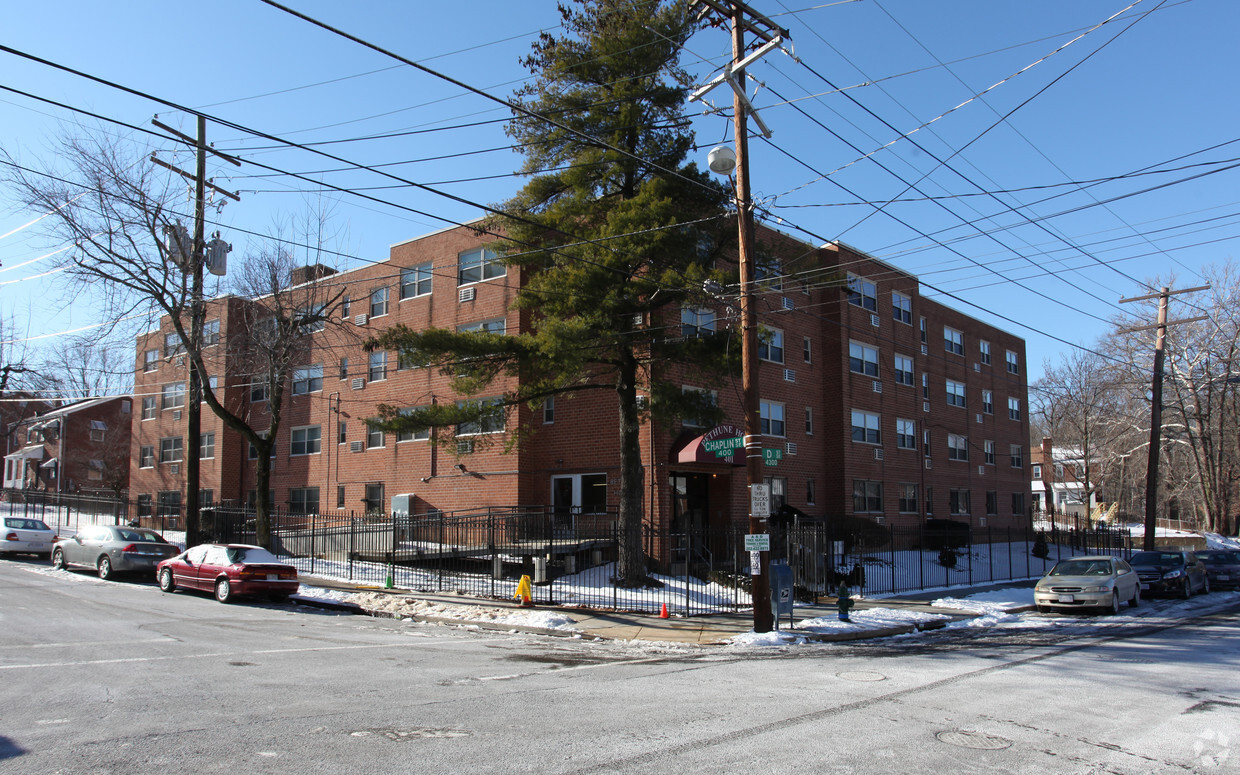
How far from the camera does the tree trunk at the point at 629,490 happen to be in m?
20.0

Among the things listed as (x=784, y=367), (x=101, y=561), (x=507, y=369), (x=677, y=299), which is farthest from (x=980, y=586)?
(x=101, y=561)

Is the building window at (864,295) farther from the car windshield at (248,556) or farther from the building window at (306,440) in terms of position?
the car windshield at (248,556)

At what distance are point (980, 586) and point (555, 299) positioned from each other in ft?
53.7

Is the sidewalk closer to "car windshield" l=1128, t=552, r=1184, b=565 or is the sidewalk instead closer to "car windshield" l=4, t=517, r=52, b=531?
"car windshield" l=1128, t=552, r=1184, b=565

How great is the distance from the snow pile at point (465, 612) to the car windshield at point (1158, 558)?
59.7 ft

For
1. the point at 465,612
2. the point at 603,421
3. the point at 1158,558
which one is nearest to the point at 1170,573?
the point at 1158,558

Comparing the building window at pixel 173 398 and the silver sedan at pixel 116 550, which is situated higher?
the building window at pixel 173 398

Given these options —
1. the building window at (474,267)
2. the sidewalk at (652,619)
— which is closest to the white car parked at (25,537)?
the sidewalk at (652,619)

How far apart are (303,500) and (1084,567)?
3058cm

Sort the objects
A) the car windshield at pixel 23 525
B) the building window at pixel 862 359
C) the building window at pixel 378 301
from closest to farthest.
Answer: the car windshield at pixel 23 525 → the building window at pixel 378 301 → the building window at pixel 862 359

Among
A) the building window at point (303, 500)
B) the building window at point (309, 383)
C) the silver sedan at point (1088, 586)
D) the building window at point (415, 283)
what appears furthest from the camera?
the building window at point (309, 383)

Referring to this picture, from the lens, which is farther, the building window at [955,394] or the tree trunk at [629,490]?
the building window at [955,394]

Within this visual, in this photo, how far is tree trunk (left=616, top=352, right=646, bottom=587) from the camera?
1998 cm

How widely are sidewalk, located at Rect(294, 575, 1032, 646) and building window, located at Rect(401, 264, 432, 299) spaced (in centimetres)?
1500
